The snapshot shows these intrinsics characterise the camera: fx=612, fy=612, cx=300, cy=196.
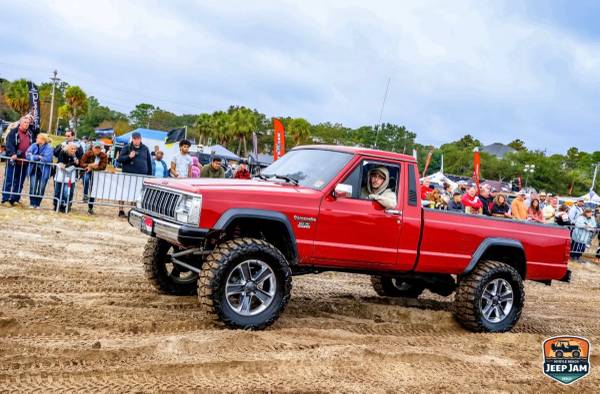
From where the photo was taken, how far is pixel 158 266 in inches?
281

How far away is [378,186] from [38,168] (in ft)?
29.9

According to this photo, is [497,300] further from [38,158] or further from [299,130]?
[299,130]

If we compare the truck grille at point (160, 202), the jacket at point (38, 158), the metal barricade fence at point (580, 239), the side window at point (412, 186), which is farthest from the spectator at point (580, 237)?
the truck grille at point (160, 202)

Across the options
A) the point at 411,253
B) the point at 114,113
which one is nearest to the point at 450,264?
the point at 411,253

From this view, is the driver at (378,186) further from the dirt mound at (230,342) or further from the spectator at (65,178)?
the spectator at (65,178)

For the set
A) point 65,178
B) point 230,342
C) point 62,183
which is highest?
point 65,178

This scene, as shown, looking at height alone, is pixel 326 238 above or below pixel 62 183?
above

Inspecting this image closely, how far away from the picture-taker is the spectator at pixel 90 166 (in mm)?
13594

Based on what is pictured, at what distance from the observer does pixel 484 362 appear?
229 inches

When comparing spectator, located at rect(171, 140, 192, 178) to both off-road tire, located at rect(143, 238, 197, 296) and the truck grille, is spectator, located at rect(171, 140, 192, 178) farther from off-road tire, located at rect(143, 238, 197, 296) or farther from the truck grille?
the truck grille

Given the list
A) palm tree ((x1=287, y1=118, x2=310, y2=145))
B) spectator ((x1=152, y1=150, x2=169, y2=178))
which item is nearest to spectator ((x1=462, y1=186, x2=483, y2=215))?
spectator ((x1=152, y1=150, x2=169, y2=178))

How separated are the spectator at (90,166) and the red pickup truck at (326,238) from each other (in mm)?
6837

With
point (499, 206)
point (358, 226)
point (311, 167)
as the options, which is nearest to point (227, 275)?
point (358, 226)

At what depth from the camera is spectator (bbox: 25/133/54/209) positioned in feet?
43.1
